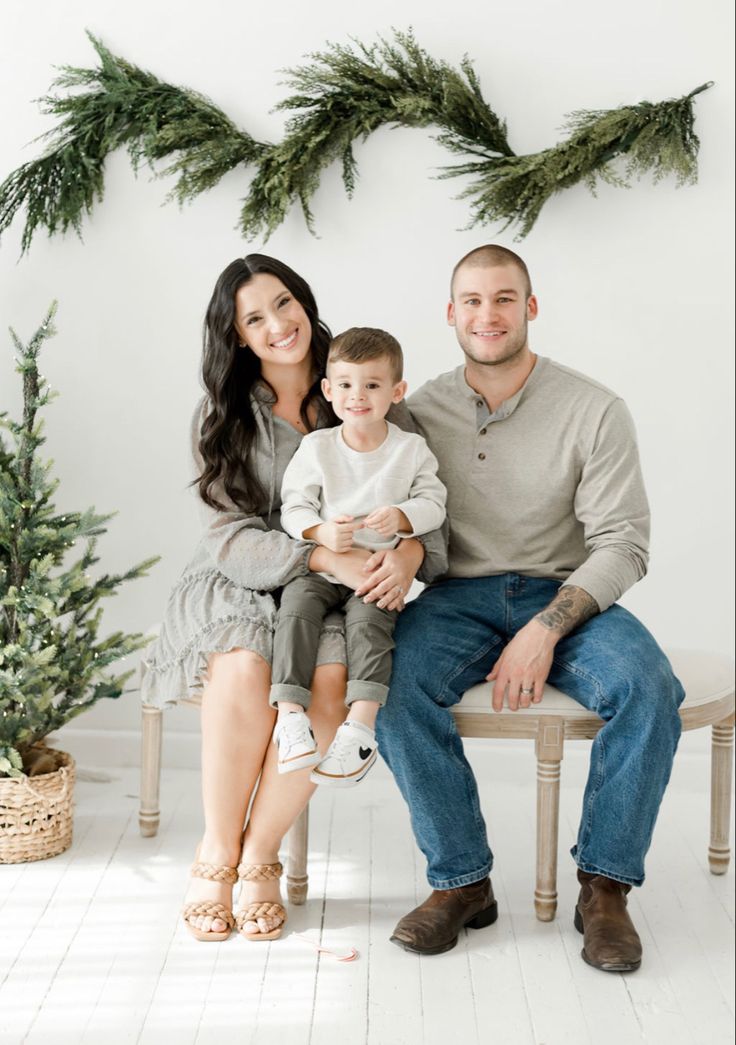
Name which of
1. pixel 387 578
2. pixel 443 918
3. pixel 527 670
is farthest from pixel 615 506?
pixel 443 918

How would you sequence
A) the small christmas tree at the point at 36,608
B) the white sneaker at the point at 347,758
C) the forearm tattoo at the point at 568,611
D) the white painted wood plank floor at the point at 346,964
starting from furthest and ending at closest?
1. the small christmas tree at the point at 36,608
2. the forearm tattoo at the point at 568,611
3. the white sneaker at the point at 347,758
4. the white painted wood plank floor at the point at 346,964

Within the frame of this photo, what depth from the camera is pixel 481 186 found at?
9.59 feet

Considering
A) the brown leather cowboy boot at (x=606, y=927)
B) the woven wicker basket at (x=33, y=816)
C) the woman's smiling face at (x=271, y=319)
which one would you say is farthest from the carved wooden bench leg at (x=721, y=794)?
the woven wicker basket at (x=33, y=816)

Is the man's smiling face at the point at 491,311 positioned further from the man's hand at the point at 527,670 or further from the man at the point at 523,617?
the man's hand at the point at 527,670

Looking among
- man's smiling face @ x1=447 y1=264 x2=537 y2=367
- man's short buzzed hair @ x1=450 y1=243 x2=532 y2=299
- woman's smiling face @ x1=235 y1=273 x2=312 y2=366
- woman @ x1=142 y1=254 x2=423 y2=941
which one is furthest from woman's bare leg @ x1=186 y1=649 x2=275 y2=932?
man's short buzzed hair @ x1=450 y1=243 x2=532 y2=299

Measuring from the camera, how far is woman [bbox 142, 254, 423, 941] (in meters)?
2.22

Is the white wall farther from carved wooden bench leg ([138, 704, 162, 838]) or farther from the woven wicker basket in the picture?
the woven wicker basket

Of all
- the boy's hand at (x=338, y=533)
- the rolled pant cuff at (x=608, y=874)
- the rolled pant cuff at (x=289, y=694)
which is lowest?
the rolled pant cuff at (x=608, y=874)

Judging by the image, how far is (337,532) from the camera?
2.25 m

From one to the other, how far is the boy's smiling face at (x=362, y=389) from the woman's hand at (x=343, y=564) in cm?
25

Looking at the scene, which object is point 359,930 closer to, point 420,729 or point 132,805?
point 420,729

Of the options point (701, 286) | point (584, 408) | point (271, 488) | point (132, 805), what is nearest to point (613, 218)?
point (701, 286)

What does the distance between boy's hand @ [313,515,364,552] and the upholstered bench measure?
0.37m

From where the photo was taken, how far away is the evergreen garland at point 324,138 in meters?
2.87
